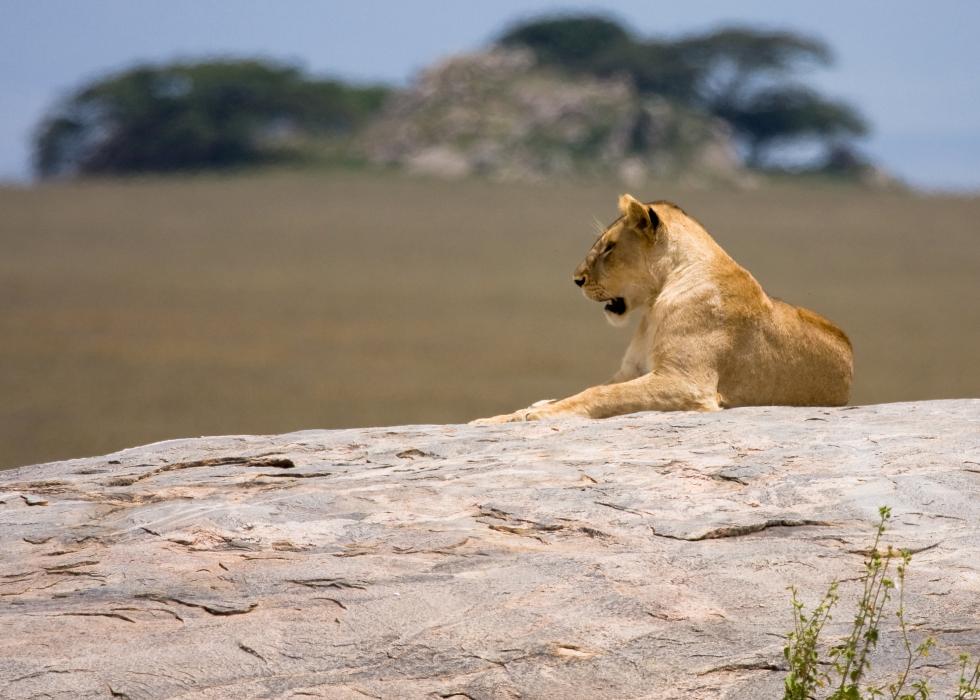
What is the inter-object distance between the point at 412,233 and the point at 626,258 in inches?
1520

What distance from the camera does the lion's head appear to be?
7980 mm

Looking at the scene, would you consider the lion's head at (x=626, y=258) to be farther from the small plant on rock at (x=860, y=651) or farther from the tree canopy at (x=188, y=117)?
the tree canopy at (x=188, y=117)

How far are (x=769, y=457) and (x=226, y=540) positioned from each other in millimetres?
2194

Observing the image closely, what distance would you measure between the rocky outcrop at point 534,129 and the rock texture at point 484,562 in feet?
171

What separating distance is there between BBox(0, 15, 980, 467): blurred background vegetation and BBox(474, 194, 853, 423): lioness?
105cm

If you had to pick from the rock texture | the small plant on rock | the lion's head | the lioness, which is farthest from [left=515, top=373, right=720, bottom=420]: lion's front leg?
the small plant on rock

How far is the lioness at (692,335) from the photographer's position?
7480mm

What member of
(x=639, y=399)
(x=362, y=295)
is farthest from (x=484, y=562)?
(x=362, y=295)

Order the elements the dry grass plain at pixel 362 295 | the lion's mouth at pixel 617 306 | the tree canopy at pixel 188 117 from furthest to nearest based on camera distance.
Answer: the tree canopy at pixel 188 117 < the dry grass plain at pixel 362 295 < the lion's mouth at pixel 617 306

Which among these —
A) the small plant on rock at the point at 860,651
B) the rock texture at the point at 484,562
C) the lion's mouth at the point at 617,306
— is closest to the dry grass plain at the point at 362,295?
the lion's mouth at the point at 617,306

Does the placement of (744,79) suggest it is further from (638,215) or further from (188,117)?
(638,215)

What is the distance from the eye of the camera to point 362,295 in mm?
39031

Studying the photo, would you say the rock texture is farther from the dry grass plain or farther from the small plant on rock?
the dry grass plain

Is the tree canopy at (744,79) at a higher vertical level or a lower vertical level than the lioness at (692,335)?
higher
